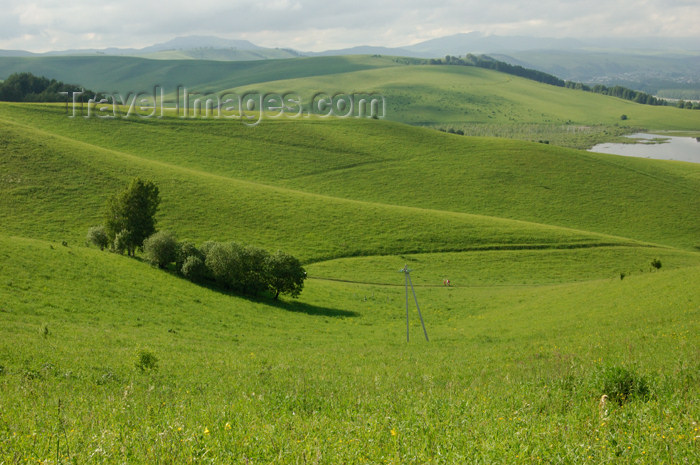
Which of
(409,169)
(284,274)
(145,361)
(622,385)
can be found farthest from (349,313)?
(409,169)

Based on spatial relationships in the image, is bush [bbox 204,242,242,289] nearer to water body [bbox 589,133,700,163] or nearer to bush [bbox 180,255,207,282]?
bush [bbox 180,255,207,282]

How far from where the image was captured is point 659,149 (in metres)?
180

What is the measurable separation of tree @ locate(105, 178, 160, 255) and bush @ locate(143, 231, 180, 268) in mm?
4087

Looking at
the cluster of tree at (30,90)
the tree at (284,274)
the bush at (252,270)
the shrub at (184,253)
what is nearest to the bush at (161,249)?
the shrub at (184,253)

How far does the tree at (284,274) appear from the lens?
145 feet

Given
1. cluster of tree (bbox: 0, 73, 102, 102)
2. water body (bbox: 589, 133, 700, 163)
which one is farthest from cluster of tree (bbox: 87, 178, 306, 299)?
water body (bbox: 589, 133, 700, 163)

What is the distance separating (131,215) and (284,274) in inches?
711

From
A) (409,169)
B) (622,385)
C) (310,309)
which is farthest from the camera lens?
(409,169)

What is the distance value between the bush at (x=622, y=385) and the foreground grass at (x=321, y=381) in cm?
22

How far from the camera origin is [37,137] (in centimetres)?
8512

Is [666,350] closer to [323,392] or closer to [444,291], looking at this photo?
[323,392]

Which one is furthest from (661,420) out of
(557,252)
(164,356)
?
(557,252)

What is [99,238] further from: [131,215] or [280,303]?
[280,303]

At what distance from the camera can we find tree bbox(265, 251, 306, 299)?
145 feet
